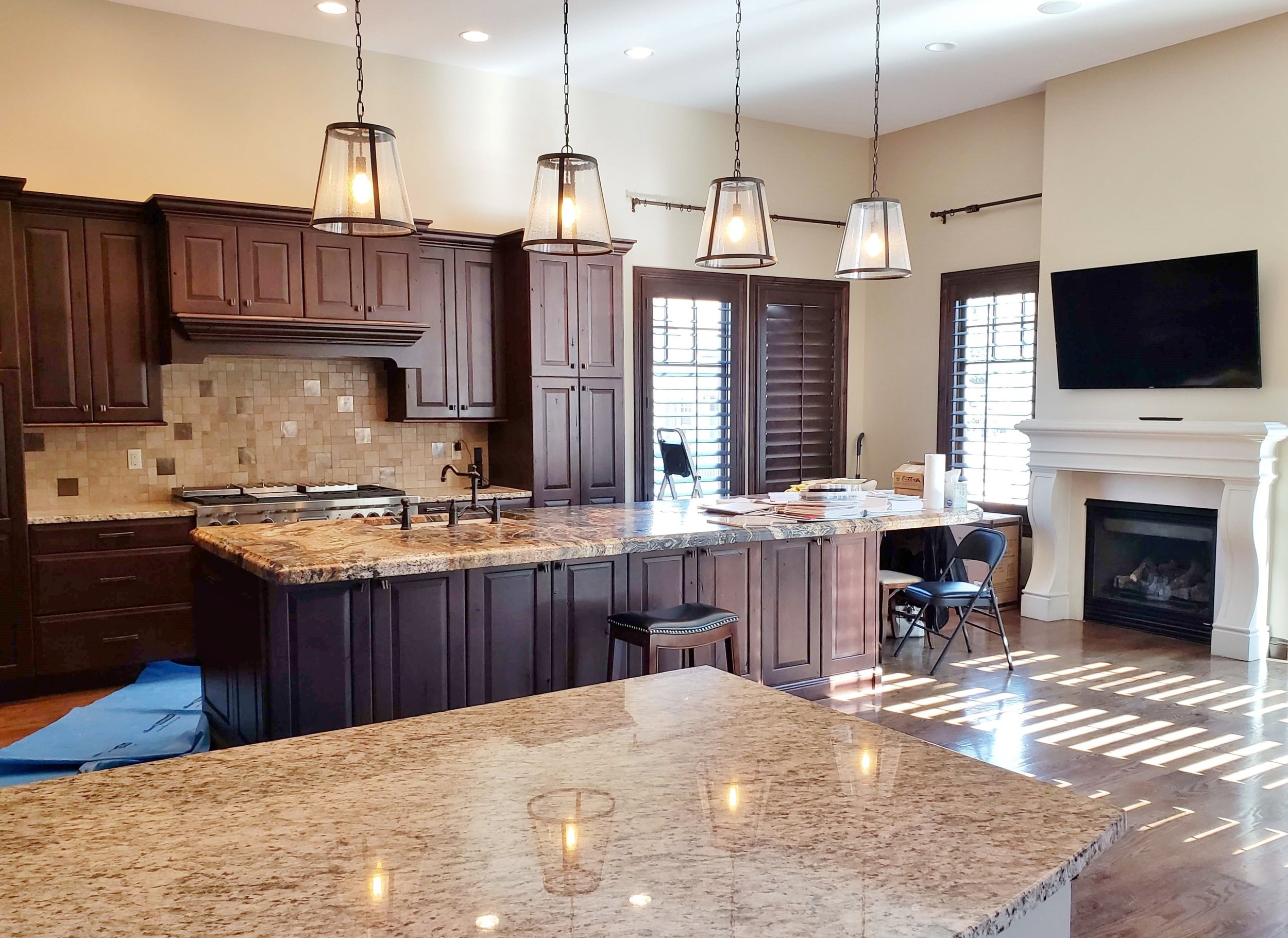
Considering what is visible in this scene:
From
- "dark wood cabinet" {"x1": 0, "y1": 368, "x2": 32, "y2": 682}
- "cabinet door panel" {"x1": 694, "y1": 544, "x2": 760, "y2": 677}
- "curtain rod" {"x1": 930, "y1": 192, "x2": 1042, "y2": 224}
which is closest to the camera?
"cabinet door panel" {"x1": 694, "y1": 544, "x2": 760, "y2": 677}

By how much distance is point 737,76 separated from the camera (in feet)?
15.6

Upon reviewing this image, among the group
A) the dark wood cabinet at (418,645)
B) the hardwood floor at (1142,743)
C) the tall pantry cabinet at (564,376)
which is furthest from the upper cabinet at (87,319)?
the hardwood floor at (1142,743)

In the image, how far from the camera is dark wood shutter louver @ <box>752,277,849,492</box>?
753 cm

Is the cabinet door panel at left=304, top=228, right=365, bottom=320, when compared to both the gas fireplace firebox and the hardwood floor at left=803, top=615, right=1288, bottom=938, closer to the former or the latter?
the hardwood floor at left=803, top=615, right=1288, bottom=938

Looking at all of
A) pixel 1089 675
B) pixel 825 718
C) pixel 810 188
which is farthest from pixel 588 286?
pixel 825 718

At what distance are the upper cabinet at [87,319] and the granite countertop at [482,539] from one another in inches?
64.5

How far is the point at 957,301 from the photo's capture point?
7.23 meters

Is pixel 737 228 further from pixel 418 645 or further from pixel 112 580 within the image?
pixel 112 580

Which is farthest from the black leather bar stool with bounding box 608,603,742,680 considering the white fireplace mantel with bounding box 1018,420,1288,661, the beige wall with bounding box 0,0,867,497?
the beige wall with bounding box 0,0,867,497

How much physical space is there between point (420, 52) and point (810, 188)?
10.5 feet

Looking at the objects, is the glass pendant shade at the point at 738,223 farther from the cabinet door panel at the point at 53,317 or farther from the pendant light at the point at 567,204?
the cabinet door panel at the point at 53,317

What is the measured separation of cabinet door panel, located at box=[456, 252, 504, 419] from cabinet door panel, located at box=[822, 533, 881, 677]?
2536 mm

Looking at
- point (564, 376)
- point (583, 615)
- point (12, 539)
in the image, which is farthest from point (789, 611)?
point (12, 539)

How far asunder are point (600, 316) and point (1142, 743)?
3.84 m
